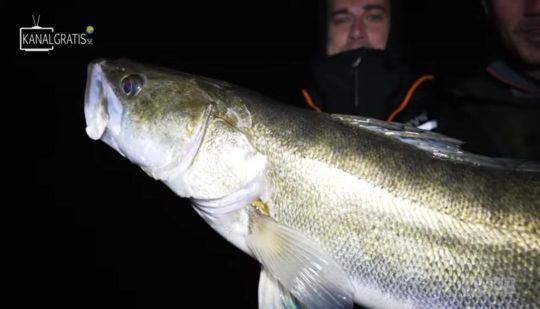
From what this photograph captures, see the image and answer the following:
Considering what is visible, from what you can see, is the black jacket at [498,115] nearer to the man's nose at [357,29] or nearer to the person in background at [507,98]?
the person in background at [507,98]

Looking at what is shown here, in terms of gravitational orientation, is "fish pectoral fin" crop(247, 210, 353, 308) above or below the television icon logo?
below

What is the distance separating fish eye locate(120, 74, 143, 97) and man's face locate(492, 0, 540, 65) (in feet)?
6.75

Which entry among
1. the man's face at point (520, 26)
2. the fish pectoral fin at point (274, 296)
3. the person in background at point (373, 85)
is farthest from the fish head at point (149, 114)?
the man's face at point (520, 26)

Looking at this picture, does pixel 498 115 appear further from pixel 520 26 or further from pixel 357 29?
pixel 357 29

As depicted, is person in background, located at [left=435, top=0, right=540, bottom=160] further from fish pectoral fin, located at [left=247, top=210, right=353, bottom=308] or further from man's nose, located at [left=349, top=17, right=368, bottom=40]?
fish pectoral fin, located at [left=247, top=210, right=353, bottom=308]

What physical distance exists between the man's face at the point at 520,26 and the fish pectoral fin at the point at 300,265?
1812 millimetres

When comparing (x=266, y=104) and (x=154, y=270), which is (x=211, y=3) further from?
(x=266, y=104)

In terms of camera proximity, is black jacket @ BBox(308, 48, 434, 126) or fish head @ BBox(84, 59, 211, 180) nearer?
fish head @ BBox(84, 59, 211, 180)

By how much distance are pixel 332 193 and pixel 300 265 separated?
235 millimetres

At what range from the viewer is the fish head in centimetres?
107

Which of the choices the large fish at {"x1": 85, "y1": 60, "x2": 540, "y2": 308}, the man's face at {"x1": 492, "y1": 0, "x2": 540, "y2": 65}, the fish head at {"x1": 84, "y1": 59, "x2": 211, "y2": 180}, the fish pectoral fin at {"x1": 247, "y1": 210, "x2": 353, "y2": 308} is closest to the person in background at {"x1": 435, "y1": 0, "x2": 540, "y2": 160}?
the man's face at {"x1": 492, "y1": 0, "x2": 540, "y2": 65}

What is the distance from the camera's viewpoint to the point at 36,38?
26.9 ft

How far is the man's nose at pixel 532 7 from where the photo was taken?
6.15ft

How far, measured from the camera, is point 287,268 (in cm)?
103
